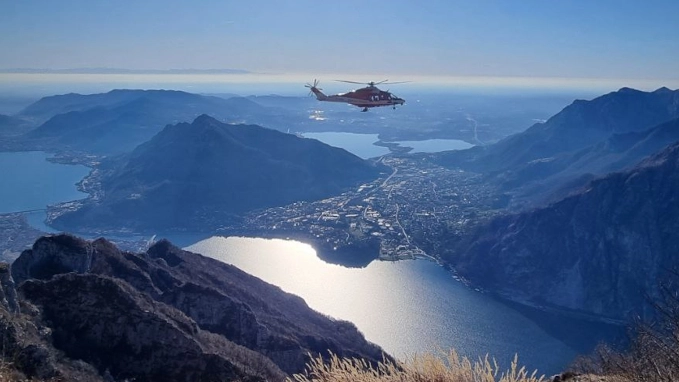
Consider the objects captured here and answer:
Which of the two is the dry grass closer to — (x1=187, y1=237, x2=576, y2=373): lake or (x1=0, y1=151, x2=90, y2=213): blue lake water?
(x1=187, y1=237, x2=576, y2=373): lake

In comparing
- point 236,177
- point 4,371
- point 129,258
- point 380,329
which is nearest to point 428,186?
point 236,177

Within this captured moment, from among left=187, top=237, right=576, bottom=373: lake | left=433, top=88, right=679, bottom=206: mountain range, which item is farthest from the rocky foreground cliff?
left=433, top=88, right=679, bottom=206: mountain range

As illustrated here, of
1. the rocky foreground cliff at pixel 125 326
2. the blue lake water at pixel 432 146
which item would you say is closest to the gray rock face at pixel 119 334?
the rocky foreground cliff at pixel 125 326

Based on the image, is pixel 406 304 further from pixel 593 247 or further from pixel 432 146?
pixel 432 146

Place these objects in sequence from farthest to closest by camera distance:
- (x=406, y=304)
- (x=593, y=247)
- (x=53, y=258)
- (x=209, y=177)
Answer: (x=209, y=177) → (x=593, y=247) → (x=406, y=304) → (x=53, y=258)

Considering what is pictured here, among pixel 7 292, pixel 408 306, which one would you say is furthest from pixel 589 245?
pixel 7 292
